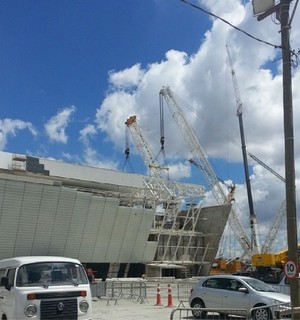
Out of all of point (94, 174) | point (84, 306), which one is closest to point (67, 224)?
point (94, 174)

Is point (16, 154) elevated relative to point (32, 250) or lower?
elevated

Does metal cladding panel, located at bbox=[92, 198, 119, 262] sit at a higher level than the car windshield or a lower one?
higher

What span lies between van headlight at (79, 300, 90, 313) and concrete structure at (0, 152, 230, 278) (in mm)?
51124

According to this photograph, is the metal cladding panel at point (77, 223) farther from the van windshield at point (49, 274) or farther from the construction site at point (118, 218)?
the van windshield at point (49, 274)

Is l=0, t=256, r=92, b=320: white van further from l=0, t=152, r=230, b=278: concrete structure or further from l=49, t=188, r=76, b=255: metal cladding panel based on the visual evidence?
l=49, t=188, r=76, b=255: metal cladding panel

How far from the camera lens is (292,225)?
32.2 feet

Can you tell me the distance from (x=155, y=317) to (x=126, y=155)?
82.1m

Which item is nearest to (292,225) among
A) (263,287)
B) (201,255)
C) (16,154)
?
(263,287)

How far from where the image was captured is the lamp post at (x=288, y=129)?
985 centimetres

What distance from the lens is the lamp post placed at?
985cm

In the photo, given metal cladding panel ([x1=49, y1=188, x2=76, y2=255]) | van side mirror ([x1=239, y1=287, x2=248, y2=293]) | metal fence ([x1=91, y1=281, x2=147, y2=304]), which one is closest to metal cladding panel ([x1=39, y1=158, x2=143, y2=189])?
metal cladding panel ([x1=49, y1=188, x2=76, y2=255])

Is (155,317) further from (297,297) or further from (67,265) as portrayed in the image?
(297,297)

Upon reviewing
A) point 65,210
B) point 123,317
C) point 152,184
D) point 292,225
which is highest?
point 152,184

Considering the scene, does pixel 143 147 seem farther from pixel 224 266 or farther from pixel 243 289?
pixel 243 289
